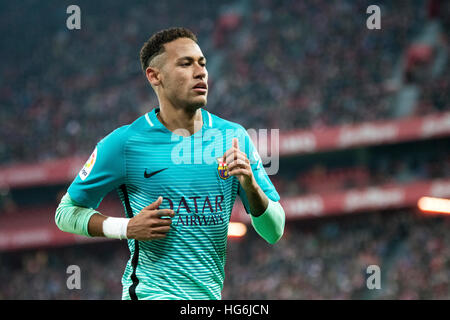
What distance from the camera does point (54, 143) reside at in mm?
27906

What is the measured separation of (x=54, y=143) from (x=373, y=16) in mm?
13396

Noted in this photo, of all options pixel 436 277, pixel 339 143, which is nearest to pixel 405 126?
pixel 339 143

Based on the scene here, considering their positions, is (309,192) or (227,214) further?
(309,192)

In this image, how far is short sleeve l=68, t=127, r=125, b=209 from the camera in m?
4.15

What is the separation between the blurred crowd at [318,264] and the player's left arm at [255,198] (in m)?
14.4

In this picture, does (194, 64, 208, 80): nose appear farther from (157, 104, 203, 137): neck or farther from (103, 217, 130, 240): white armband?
(103, 217, 130, 240): white armband

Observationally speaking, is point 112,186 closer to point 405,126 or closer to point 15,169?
point 405,126

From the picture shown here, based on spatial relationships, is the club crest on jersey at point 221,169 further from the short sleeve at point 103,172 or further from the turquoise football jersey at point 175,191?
the short sleeve at point 103,172

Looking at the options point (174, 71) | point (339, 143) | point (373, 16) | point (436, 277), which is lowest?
point (436, 277)

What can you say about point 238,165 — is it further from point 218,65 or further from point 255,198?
point 218,65

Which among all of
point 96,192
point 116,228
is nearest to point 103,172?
point 96,192

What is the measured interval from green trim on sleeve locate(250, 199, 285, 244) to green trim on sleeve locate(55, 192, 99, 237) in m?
1.00

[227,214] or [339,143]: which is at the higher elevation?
[339,143]

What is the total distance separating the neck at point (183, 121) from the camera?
430 cm
